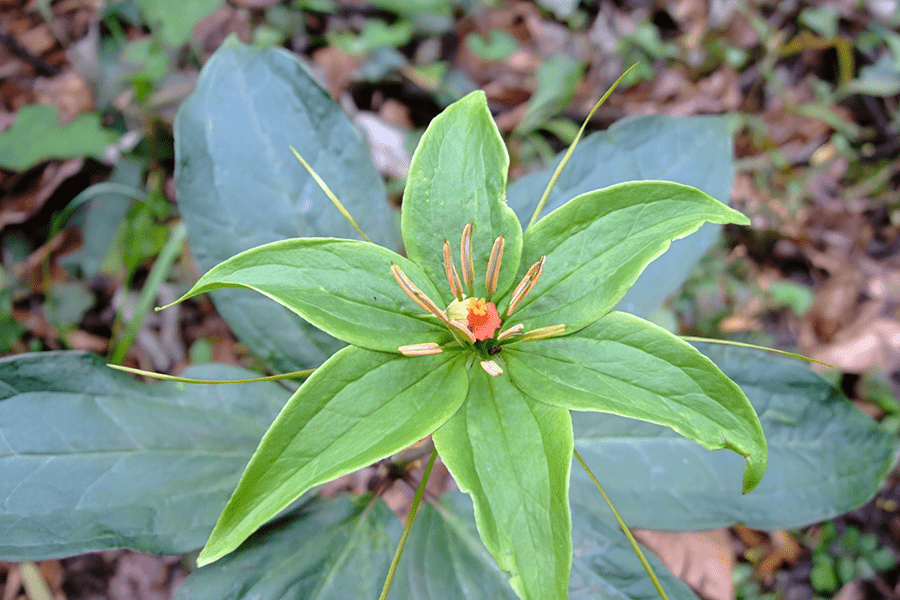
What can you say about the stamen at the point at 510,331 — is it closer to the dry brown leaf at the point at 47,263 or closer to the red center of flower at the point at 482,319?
the red center of flower at the point at 482,319

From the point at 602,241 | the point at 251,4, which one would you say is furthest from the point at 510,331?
the point at 251,4

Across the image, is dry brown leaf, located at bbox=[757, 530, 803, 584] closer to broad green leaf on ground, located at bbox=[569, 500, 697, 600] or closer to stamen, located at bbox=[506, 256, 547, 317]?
broad green leaf on ground, located at bbox=[569, 500, 697, 600]

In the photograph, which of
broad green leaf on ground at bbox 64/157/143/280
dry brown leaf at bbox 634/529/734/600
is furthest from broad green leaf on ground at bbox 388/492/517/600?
broad green leaf on ground at bbox 64/157/143/280

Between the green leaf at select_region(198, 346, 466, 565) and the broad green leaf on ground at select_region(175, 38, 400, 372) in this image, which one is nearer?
the green leaf at select_region(198, 346, 466, 565)

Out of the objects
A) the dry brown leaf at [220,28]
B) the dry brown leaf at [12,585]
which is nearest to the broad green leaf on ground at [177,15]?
the dry brown leaf at [220,28]

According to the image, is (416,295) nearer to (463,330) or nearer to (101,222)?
(463,330)

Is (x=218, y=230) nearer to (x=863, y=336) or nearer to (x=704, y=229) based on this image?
(x=704, y=229)

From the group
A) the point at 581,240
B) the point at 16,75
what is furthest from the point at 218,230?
the point at 16,75
